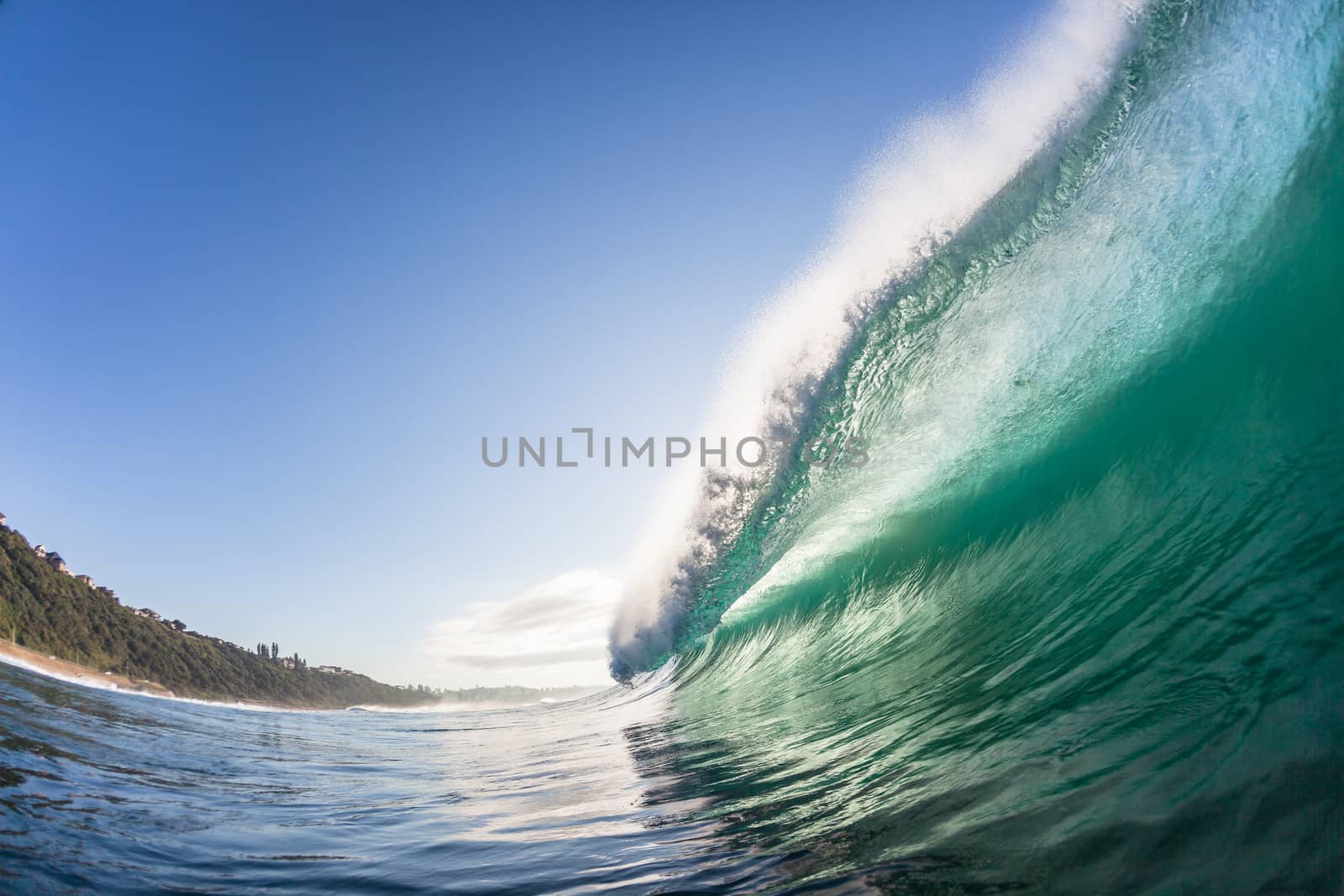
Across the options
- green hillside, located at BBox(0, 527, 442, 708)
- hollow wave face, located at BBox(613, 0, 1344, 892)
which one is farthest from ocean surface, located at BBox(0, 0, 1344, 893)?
green hillside, located at BBox(0, 527, 442, 708)

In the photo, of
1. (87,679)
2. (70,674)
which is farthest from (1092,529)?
(70,674)

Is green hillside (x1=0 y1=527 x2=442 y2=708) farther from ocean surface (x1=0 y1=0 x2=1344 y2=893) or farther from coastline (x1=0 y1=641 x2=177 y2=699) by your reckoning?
ocean surface (x1=0 y1=0 x2=1344 y2=893)

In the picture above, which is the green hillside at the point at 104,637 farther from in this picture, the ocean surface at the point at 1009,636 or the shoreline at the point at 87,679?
the ocean surface at the point at 1009,636

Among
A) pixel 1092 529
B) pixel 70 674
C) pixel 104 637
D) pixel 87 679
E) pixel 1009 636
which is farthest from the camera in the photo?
pixel 104 637

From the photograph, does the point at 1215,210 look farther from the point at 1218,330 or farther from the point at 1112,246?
the point at 1218,330

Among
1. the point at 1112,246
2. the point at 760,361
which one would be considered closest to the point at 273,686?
the point at 760,361

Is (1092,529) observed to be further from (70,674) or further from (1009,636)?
(70,674)

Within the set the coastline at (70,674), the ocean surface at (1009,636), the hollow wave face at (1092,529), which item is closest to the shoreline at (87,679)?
the coastline at (70,674)
